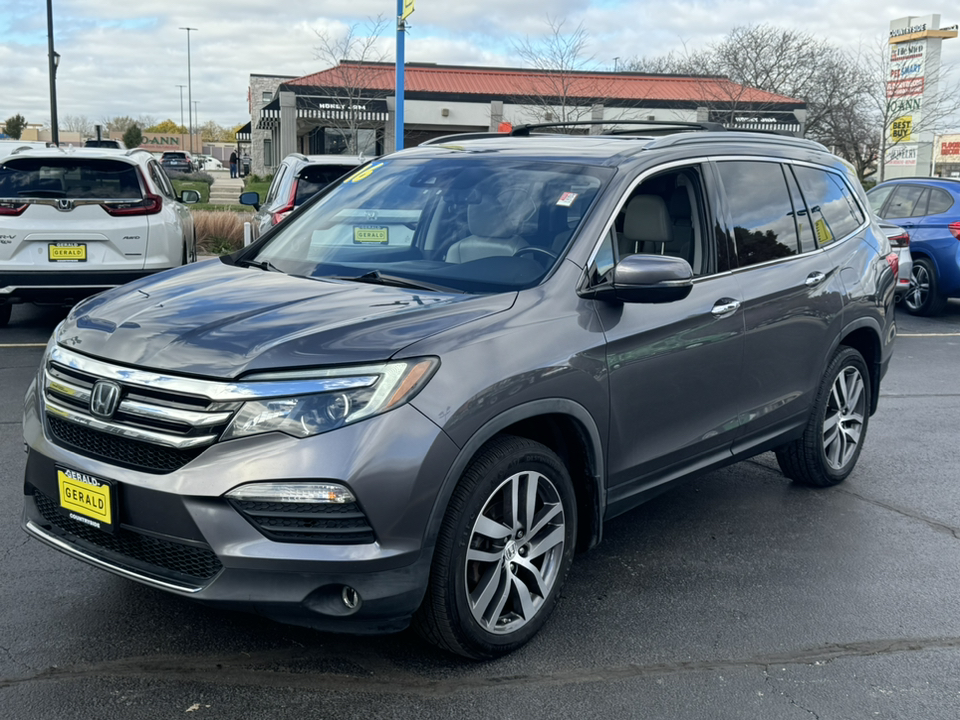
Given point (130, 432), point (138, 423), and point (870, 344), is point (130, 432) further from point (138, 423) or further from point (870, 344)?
point (870, 344)

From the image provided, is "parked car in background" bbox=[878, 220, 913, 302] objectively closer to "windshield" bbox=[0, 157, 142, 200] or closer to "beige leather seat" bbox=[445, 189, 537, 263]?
"beige leather seat" bbox=[445, 189, 537, 263]

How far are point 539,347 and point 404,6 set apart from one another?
12.8 m

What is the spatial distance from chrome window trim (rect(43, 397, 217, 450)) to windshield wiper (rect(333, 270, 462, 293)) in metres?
1.12

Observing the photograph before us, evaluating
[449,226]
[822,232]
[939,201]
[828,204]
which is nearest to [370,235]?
[449,226]

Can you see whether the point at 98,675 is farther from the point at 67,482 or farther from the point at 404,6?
the point at 404,6

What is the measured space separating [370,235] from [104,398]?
163 centimetres

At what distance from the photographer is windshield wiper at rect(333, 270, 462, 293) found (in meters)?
3.79

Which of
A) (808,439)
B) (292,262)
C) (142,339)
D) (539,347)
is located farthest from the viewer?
(808,439)

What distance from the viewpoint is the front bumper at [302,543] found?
2.94 m

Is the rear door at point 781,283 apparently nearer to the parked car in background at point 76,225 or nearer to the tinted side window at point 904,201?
the parked car in background at point 76,225

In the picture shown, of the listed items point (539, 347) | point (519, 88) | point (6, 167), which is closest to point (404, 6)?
point (6, 167)

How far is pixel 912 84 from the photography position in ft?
107

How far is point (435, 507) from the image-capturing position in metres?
3.09

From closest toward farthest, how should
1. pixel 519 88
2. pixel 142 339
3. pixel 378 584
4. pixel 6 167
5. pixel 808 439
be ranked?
Answer: pixel 378 584
pixel 142 339
pixel 808 439
pixel 6 167
pixel 519 88
